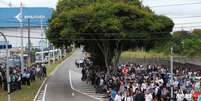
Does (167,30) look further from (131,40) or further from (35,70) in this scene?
(35,70)

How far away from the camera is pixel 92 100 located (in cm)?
3666

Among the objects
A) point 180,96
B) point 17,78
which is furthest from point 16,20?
point 180,96

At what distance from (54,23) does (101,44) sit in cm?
437

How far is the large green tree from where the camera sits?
44750 mm

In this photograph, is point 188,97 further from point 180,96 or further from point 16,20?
point 16,20

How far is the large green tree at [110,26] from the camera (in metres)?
44.8

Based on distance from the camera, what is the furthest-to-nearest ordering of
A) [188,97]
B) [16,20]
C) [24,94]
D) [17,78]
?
[16,20] < [17,78] < [24,94] < [188,97]

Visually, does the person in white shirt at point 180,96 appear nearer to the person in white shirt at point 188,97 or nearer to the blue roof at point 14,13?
the person in white shirt at point 188,97

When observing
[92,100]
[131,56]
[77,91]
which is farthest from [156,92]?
[131,56]

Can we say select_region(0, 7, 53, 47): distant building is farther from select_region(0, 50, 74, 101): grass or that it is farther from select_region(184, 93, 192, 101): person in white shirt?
select_region(184, 93, 192, 101): person in white shirt

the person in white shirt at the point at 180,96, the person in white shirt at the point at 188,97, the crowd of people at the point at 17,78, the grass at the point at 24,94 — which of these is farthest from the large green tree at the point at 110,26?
the person in white shirt at the point at 188,97

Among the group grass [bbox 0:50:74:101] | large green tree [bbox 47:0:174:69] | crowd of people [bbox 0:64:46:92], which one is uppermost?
large green tree [bbox 47:0:174:69]

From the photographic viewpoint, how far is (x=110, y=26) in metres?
44.0

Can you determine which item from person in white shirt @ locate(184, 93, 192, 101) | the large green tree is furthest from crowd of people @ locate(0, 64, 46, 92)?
person in white shirt @ locate(184, 93, 192, 101)
